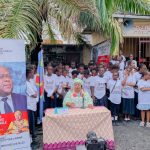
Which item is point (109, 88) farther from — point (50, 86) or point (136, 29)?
point (136, 29)

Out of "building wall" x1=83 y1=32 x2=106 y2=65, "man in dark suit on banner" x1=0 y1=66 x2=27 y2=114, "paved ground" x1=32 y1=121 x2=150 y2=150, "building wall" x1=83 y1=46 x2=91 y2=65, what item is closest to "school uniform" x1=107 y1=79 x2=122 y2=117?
"paved ground" x1=32 y1=121 x2=150 y2=150

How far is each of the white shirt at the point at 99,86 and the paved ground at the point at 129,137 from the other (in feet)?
3.30

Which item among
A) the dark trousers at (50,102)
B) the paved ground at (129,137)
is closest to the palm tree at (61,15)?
the dark trousers at (50,102)

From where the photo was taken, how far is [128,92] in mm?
10859

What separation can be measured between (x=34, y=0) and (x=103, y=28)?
6.07 ft

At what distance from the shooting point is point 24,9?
798cm

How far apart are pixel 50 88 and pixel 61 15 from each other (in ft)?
7.82

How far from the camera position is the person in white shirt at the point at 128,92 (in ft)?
35.4

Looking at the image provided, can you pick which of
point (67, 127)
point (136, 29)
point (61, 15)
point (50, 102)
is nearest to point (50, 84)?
point (50, 102)

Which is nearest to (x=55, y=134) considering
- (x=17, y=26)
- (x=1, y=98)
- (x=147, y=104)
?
(x=1, y=98)

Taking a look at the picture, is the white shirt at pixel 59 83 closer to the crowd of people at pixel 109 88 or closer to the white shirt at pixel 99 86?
the crowd of people at pixel 109 88

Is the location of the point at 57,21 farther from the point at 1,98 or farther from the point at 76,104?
the point at 1,98

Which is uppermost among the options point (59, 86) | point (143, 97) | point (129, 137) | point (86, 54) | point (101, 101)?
point (86, 54)

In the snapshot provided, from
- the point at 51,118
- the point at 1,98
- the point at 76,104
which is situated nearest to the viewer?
the point at 1,98
